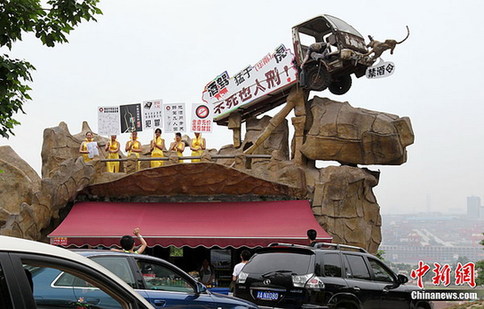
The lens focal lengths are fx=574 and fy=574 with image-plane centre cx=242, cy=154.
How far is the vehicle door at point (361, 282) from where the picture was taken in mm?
8797

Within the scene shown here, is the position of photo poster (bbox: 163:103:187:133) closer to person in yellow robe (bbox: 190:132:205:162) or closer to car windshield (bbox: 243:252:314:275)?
person in yellow robe (bbox: 190:132:205:162)

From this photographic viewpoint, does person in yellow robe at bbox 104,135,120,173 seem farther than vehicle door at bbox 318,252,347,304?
Yes

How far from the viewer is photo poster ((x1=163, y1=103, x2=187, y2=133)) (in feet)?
64.6

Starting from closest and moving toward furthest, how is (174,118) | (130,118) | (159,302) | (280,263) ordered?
(159,302) → (280,263) → (174,118) → (130,118)

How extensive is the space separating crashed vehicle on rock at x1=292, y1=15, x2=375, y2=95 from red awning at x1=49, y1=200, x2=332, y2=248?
14.1 feet

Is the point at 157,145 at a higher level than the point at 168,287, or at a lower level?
higher

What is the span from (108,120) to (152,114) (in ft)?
5.00

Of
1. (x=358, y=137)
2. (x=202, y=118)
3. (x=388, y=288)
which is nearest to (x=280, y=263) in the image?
(x=388, y=288)

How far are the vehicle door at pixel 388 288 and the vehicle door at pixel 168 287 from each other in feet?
11.1

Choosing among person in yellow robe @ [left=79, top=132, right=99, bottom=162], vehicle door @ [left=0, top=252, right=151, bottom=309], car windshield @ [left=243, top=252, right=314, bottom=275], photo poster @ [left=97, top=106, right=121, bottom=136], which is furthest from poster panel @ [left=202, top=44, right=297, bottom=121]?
vehicle door @ [left=0, top=252, right=151, bottom=309]

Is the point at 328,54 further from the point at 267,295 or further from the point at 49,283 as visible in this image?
the point at 49,283

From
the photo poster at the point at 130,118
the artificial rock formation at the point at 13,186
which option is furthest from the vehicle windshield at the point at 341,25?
the artificial rock formation at the point at 13,186

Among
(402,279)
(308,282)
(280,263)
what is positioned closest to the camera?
A: (308,282)

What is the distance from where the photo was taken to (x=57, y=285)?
142 inches
